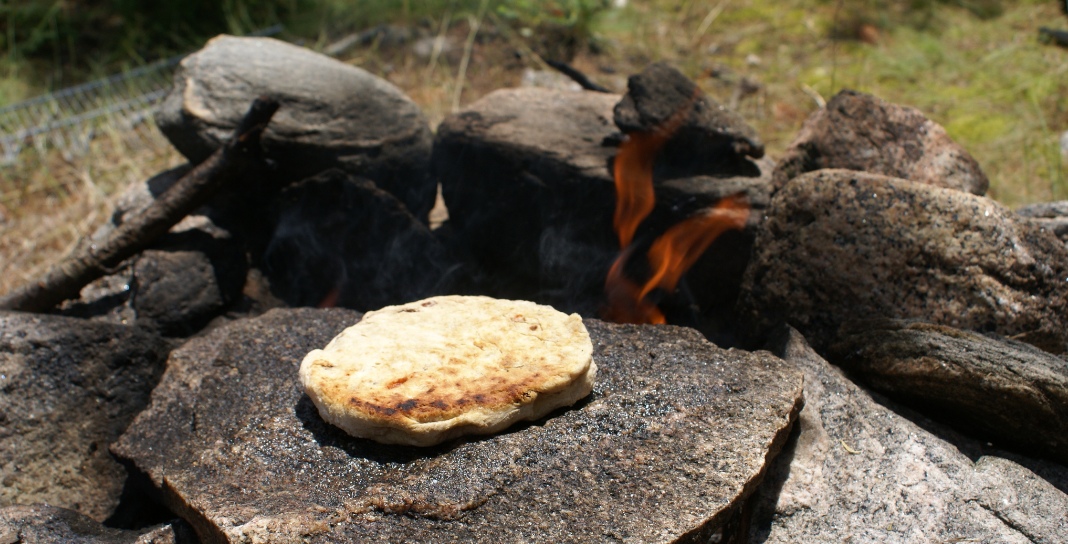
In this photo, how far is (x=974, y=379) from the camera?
2010mm

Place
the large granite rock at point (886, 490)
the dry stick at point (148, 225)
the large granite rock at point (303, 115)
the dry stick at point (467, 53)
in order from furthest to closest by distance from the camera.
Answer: the dry stick at point (467, 53) → the large granite rock at point (303, 115) → the dry stick at point (148, 225) → the large granite rock at point (886, 490)

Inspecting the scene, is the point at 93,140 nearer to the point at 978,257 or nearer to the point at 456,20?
the point at 456,20

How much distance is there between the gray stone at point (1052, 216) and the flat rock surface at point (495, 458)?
6.22 feet

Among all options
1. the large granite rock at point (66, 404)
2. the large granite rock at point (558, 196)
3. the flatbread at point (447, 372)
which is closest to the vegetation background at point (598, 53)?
the large granite rock at point (558, 196)

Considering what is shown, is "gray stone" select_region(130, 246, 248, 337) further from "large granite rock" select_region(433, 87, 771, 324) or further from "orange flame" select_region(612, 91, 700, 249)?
"orange flame" select_region(612, 91, 700, 249)

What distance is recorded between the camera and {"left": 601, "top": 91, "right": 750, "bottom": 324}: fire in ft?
9.80

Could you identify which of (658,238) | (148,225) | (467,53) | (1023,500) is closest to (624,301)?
(658,238)

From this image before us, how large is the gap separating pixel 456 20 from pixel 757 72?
3.25m

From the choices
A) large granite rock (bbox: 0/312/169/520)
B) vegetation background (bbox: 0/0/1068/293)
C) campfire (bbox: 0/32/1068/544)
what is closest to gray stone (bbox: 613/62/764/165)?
campfire (bbox: 0/32/1068/544)

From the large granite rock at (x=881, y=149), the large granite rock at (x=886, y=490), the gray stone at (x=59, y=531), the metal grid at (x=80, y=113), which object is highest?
the large granite rock at (x=881, y=149)

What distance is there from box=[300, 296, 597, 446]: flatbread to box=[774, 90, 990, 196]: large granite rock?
1.64m

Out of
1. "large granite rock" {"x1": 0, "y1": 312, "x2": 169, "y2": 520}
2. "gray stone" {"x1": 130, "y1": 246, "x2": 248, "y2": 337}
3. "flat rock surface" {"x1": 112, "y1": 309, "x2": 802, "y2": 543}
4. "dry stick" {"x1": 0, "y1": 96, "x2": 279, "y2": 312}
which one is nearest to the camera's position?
"flat rock surface" {"x1": 112, "y1": 309, "x2": 802, "y2": 543}

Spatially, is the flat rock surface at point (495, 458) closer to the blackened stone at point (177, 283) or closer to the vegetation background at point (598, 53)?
the blackened stone at point (177, 283)

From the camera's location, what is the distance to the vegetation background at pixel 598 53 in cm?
527
